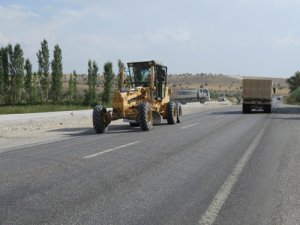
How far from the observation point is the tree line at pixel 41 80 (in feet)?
217

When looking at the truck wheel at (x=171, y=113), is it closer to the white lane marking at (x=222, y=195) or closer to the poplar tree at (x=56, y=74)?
the white lane marking at (x=222, y=195)

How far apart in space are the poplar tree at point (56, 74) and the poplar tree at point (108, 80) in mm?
6664

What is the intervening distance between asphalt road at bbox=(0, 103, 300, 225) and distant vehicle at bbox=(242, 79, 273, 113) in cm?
2402

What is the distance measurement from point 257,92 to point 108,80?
3677cm

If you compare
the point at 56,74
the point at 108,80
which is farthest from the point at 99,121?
the point at 108,80

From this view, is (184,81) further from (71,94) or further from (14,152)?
(14,152)

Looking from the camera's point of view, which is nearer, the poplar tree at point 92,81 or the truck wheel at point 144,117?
the truck wheel at point 144,117

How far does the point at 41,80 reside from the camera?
7025cm

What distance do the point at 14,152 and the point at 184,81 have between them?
574 ft

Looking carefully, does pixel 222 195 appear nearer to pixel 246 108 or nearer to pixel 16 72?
pixel 246 108

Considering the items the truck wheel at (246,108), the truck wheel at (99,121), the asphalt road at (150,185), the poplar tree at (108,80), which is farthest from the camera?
the poplar tree at (108,80)

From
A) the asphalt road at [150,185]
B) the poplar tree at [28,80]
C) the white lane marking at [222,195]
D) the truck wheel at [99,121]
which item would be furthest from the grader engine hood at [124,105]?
the poplar tree at [28,80]

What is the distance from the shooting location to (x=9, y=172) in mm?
8734

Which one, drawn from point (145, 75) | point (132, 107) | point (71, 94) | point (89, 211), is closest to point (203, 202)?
point (89, 211)
